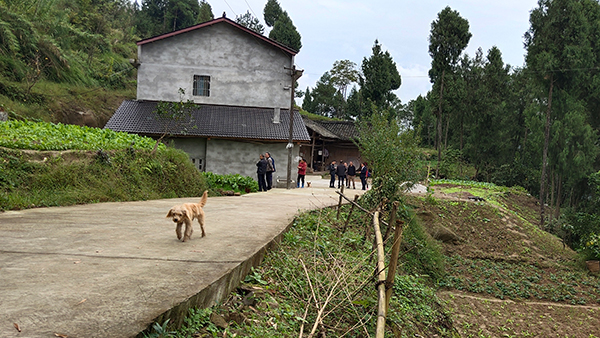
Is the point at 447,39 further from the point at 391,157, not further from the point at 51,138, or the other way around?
the point at 51,138

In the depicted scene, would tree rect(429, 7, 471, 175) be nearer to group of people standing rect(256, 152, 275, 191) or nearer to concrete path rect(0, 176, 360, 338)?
group of people standing rect(256, 152, 275, 191)

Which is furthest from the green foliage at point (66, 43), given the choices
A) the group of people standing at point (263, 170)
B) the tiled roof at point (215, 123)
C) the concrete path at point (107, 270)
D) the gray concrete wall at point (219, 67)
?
the concrete path at point (107, 270)

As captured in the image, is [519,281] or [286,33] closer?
[519,281]

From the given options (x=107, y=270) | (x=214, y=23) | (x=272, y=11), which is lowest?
(x=107, y=270)

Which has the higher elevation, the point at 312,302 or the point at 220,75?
the point at 220,75

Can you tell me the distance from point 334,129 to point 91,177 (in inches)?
1319

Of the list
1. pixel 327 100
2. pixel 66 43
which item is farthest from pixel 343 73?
pixel 66 43

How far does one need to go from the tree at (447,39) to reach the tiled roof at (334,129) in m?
8.20

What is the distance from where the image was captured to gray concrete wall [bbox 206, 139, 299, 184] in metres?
24.3

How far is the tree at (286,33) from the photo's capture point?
52719mm

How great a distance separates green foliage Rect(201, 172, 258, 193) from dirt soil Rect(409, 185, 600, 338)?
651 centimetres

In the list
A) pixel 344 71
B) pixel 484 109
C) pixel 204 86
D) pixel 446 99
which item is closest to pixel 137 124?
pixel 204 86

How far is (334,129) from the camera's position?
42594mm

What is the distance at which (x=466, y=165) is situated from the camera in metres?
44.9
